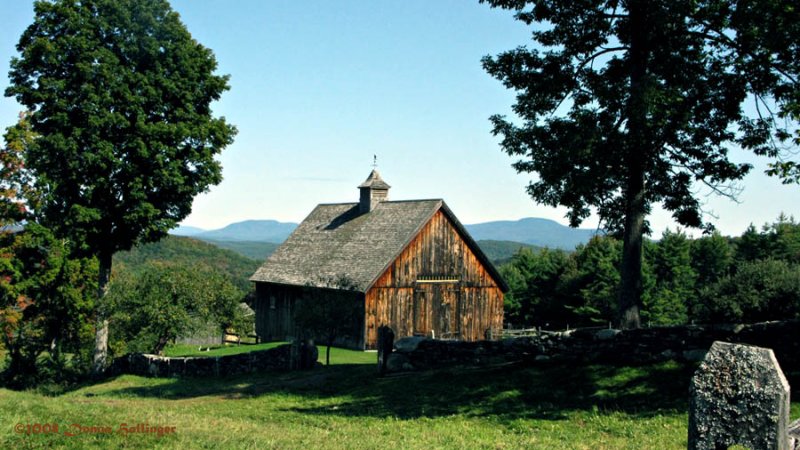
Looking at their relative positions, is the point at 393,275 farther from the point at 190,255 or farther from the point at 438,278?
the point at 190,255

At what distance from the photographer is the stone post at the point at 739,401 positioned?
390 cm

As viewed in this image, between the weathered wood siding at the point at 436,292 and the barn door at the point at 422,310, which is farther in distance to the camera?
the barn door at the point at 422,310

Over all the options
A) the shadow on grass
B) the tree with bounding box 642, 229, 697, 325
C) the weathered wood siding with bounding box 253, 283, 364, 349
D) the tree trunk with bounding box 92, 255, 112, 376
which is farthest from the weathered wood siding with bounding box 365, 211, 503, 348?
the tree with bounding box 642, 229, 697, 325

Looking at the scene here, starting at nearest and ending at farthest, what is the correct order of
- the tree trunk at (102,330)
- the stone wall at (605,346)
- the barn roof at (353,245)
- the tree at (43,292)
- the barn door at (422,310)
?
the stone wall at (605,346) → the tree trunk at (102,330) → the tree at (43,292) → the barn roof at (353,245) → the barn door at (422,310)

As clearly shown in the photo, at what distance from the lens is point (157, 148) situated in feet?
97.0

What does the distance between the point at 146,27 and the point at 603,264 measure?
1771 inches

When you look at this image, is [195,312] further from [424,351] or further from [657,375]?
[657,375]

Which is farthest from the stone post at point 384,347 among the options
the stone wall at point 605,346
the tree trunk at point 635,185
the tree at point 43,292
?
the tree at point 43,292

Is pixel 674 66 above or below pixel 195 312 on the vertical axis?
above

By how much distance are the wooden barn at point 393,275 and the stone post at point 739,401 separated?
111ft

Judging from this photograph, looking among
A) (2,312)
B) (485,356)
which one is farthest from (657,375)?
(2,312)

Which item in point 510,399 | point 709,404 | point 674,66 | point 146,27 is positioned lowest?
point 510,399

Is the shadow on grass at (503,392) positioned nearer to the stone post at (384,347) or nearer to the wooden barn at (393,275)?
the stone post at (384,347)

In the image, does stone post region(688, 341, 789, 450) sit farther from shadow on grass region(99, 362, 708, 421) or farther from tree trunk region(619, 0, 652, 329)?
tree trunk region(619, 0, 652, 329)
